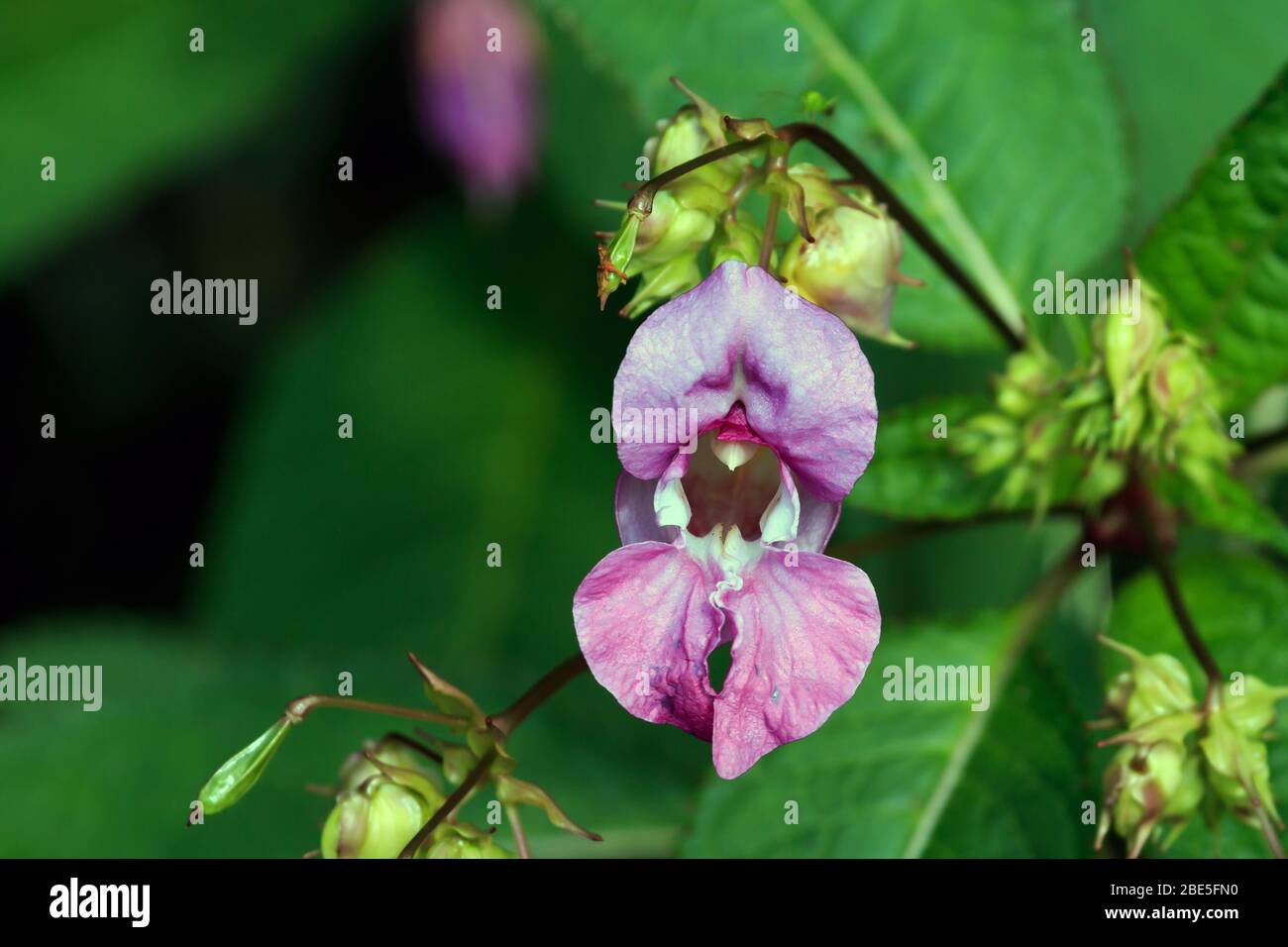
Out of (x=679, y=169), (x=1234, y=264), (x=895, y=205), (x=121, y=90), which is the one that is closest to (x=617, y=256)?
(x=679, y=169)

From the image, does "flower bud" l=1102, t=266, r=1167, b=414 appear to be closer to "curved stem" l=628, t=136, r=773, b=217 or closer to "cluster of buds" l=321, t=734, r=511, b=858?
"curved stem" l=628, t=136, r=773, b=217

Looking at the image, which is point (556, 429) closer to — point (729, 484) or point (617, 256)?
point (729, 484)

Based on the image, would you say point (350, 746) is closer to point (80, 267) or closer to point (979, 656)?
point (979, 656)

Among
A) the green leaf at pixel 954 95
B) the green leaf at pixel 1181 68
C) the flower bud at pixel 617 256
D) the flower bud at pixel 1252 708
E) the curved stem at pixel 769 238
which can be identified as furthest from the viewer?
the green leaf at pixel 1181 68

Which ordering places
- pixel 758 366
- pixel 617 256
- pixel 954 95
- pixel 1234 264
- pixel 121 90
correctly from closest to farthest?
pixel 617 256 < pixel 758 366 < pixel 1234 264 < pixel 954 95 < pixel 121 90

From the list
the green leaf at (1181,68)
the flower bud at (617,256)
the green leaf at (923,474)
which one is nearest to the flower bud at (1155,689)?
the green leaf at (923,474)

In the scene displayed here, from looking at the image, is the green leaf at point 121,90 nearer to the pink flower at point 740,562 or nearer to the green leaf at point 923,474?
the green leaf at point 923,474
